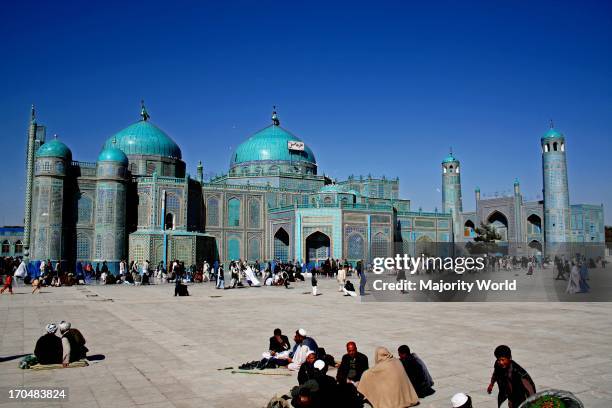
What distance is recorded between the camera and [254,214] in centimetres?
4912

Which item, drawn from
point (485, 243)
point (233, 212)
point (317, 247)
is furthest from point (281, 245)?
point (485, 243)

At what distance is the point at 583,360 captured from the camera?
891 centimetres

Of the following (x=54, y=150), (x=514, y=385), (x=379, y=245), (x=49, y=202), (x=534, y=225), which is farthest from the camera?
(x=534, y=225)

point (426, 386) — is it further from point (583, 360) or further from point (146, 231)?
point (146, 231)

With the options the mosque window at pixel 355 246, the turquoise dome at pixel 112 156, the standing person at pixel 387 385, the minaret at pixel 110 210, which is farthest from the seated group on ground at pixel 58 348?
the mosque window at pixel 355 246

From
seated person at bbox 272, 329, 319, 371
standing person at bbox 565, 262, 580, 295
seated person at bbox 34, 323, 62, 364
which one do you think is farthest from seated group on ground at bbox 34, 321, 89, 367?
standing person at bbox 565, 262, 580, 295

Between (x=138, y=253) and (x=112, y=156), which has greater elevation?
(x=112, y=156)

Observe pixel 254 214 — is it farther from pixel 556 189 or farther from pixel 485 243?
pixel 556 189

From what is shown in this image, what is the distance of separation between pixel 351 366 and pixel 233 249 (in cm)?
4097

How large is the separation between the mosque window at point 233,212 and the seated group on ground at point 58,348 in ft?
129

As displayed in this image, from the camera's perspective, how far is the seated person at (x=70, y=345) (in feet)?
27.9

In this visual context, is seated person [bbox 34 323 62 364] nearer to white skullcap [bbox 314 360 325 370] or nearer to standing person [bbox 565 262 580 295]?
white skullcap [bbox 314 360 325 370]

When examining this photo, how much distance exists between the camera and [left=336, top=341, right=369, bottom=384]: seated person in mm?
7219

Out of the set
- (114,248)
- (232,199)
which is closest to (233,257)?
(232,199)
